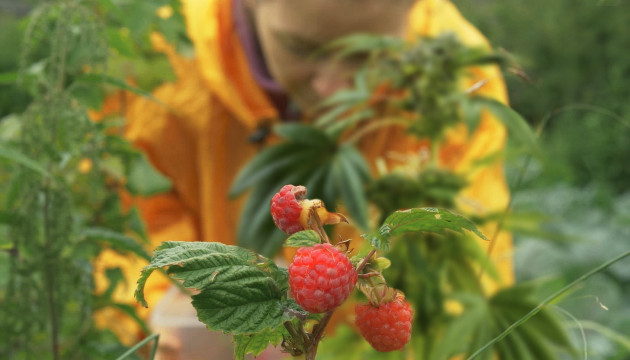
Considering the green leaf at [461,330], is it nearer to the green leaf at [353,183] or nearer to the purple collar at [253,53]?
the green leaf at [353,183]

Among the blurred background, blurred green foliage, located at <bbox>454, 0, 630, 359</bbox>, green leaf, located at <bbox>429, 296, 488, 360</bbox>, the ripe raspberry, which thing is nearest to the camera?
the ripe raspberry

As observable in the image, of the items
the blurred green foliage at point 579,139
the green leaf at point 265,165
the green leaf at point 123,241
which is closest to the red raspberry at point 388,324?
the green leaf at point 123,241

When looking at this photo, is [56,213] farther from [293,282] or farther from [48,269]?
[293,282]

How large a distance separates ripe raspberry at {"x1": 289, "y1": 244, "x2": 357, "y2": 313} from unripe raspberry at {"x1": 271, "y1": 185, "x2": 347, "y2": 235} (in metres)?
0.01

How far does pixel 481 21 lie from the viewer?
3.32m

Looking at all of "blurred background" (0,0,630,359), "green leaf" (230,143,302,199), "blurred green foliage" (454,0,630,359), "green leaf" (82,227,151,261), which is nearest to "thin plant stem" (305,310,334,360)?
"green leaf" (82,227,151,261)

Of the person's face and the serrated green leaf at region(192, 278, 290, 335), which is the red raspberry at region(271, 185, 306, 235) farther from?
the person's face

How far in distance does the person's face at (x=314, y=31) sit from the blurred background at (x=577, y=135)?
13.7 inches

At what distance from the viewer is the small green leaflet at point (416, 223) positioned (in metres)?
0.17

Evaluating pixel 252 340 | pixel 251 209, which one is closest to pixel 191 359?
pixel 251 209

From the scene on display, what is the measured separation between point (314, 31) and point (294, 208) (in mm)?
518

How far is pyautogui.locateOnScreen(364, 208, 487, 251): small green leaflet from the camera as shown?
17cm

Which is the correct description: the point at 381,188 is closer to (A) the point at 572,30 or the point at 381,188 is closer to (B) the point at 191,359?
(B) the point at 191,359

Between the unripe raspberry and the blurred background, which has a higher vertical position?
the unripe raspberry
